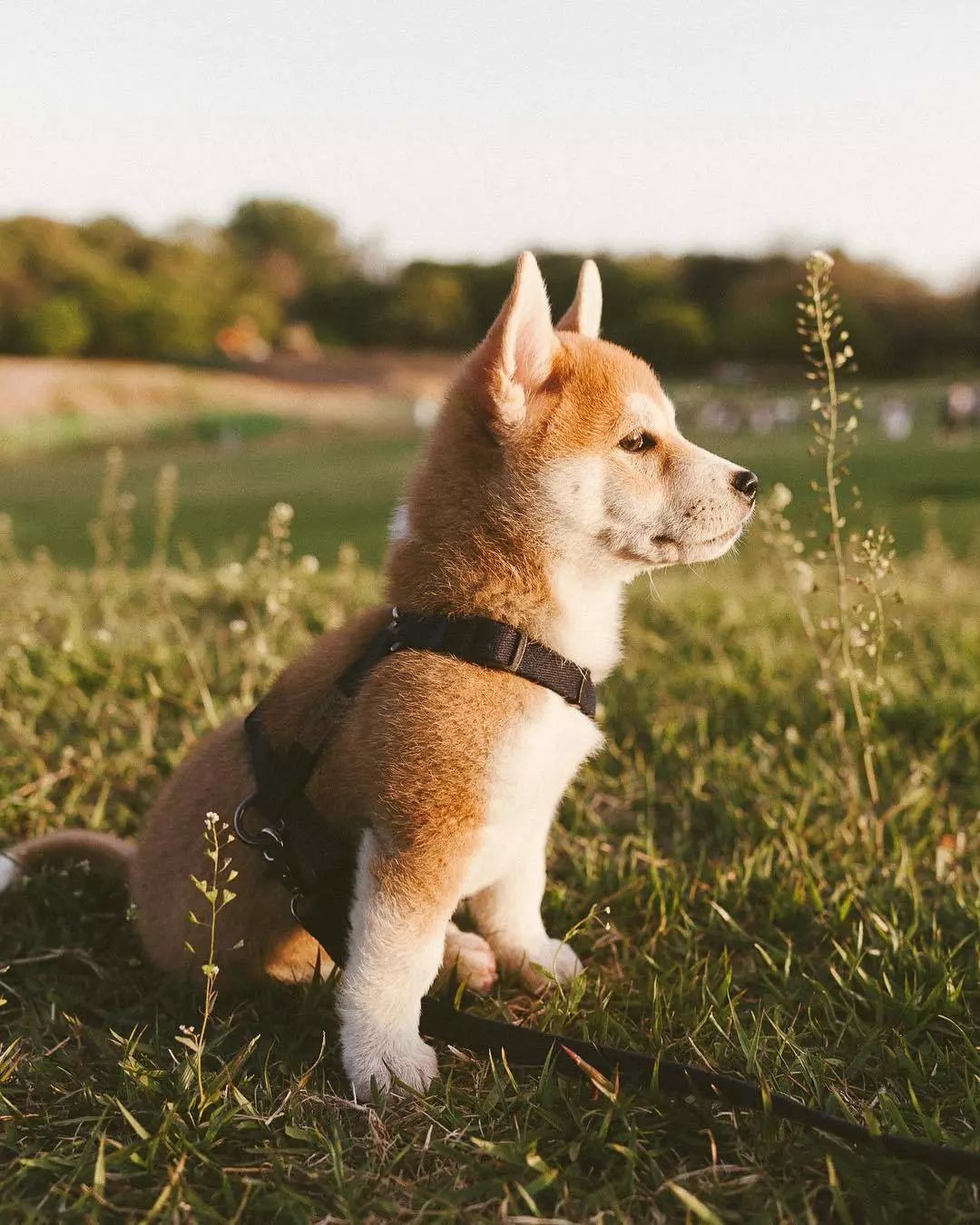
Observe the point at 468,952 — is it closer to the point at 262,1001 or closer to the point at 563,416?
the point at 262,1001

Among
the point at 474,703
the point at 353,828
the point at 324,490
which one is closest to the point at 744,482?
the point at 474,703

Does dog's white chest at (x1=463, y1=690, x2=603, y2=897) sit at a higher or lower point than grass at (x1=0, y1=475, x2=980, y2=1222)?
higher

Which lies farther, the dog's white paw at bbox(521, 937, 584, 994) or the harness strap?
the dog's white paw at bbox(521, 937, 584, 994)

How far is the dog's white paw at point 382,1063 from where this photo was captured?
2.39 meters

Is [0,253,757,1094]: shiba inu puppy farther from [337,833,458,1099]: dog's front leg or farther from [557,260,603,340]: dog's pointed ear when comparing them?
[557,260,603,340]: dog's pointed ear

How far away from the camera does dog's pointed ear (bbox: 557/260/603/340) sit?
3.24 metres

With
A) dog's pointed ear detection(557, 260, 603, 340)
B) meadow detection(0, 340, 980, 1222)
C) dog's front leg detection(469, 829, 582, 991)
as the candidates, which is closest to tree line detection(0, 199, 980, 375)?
meadow detection(0, 340, 980, 1222)

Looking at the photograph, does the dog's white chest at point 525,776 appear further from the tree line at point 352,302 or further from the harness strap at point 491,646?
the tree line at point 352,302

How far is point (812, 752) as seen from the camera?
3.96 m

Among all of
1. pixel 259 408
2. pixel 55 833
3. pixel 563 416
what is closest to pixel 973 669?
pixel 563 416

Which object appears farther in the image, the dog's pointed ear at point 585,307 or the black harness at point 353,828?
the dog's pointed ear at point 585,307

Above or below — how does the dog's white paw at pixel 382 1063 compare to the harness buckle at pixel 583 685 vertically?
below

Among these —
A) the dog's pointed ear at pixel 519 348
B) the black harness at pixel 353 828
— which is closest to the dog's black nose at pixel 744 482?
the dog's pointed ear at pixel 519 348

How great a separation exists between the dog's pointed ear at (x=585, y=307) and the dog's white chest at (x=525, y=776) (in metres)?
1.37
